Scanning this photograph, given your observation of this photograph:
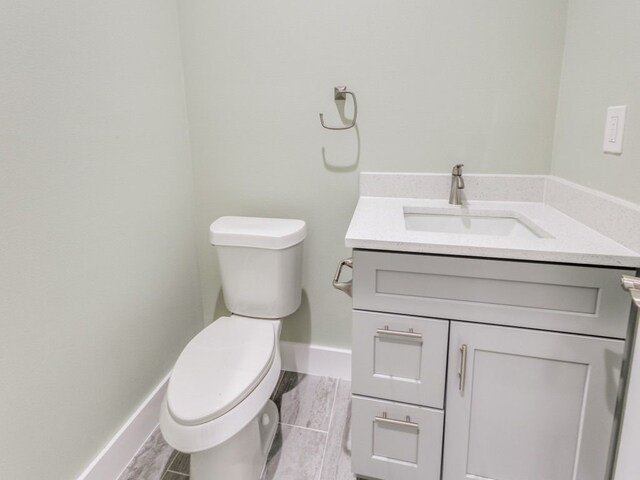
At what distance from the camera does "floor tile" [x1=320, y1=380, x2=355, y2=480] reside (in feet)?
4.56

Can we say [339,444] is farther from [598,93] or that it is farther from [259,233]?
[598,93]

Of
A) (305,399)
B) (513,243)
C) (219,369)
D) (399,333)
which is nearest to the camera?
(513,243)

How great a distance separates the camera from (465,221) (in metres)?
1.43

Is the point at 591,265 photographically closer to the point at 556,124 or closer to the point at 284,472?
the point at 556,124

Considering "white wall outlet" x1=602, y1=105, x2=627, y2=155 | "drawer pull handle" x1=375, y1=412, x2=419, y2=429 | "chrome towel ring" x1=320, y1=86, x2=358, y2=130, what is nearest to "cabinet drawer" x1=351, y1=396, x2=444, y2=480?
"drawer pull handle" x1=375, y1=412, x2=419, y2=429

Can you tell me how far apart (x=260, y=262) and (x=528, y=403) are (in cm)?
97

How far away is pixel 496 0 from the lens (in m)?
1.34

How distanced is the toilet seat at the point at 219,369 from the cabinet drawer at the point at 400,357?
324mm

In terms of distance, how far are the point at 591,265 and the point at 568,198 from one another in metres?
0.41

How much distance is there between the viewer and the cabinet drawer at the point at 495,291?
3.11 ft

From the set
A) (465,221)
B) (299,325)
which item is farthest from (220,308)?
(465,221)

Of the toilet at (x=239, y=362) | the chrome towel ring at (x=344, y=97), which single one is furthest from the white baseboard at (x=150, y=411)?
the chrome towel ring at (x=344, y=97)

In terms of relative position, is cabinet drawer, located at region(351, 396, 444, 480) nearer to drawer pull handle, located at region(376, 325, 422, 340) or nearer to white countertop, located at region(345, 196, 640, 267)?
drawer pull handle, located at region(376, 325, 422, 340)

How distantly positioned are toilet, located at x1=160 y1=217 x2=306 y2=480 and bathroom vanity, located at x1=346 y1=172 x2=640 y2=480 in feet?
1.12
